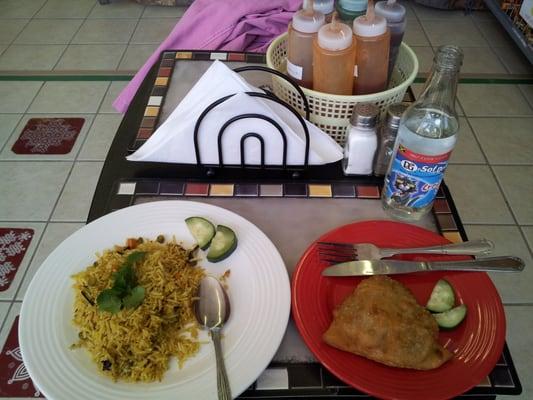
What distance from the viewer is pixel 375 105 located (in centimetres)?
87

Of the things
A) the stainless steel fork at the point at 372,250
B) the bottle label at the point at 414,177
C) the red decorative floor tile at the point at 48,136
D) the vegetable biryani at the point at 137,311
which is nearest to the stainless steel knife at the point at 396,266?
the stainless steel fork at the point at 372,250

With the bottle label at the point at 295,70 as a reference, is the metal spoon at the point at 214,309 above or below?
below

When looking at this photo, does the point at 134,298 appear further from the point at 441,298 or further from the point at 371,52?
the point at 371,52

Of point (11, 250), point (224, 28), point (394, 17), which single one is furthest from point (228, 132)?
point (11, 250)

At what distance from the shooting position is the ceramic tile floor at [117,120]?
5.75ft

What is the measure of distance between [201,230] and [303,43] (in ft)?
1.47

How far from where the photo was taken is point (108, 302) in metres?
0.66

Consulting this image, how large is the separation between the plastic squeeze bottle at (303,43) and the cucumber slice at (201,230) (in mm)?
396

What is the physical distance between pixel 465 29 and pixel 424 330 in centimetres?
283

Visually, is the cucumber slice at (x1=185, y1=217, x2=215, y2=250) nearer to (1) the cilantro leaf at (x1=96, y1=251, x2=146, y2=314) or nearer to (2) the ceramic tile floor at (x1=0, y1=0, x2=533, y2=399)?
(1) the cilantro leaf at (x1=96, y1=251, x2=146, y2=314)

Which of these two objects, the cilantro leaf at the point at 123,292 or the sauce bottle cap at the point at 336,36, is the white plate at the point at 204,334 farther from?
the sauce bottle cap at the point at 336,36

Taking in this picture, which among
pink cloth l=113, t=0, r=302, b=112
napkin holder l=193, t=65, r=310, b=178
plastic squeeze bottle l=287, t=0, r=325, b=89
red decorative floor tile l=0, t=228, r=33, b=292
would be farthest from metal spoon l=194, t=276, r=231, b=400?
red decorative floor tile l=0, t=228, r=33, b=292

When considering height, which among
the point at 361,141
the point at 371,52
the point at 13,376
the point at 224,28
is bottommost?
the point at 13,376

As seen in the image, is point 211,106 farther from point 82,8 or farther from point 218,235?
point 82,8
